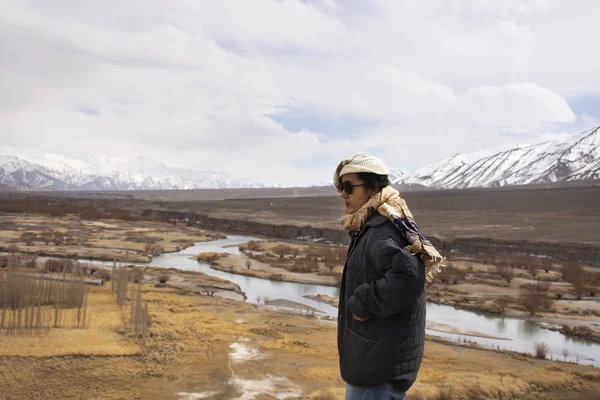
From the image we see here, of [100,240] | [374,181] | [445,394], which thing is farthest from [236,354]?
[100,240]

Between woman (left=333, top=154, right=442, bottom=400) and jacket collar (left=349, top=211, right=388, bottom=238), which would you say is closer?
woman (left=333, top=154, right=442, bottom=400)

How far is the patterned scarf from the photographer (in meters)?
2.61

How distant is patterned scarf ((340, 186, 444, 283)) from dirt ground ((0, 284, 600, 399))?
19.6 ft

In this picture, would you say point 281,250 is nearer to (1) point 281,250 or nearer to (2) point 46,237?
(1) point 281,250

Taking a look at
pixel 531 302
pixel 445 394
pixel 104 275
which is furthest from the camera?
pixel 104 275

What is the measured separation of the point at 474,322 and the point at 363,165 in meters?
17.6

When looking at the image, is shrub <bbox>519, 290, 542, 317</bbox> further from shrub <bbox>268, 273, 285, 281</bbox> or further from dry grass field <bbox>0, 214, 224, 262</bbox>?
dry grass field <bbox>0, 214, 224, 262</bbox>

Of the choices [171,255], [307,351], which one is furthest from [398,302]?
[171,255]

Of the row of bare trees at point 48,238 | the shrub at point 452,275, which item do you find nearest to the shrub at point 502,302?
the shrub at point 452,275

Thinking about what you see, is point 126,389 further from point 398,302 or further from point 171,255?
point 171,255

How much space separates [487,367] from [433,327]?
220 inches

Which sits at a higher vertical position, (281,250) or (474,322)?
(281,250)

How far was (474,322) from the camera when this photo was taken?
18750 mm

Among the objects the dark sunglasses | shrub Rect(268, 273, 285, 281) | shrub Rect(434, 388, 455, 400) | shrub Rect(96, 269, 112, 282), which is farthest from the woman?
shrub Rect(268, 273, 285, 281)
